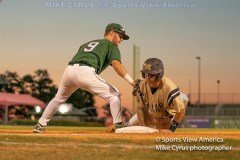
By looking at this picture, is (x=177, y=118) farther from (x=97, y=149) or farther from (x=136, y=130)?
(x=97, y=149)

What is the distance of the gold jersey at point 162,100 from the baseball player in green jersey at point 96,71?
0.31m

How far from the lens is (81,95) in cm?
10006

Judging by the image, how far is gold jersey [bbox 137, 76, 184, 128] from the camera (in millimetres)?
9143

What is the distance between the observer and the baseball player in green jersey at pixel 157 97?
9.12 meters

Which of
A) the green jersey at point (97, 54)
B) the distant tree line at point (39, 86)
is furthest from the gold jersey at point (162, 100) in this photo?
the distant tree line at point (39, 86)

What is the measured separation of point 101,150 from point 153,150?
2.16 feet

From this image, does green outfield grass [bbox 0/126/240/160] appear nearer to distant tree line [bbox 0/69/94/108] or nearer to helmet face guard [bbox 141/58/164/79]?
helmet face guard [bbox 141/58/164/79]

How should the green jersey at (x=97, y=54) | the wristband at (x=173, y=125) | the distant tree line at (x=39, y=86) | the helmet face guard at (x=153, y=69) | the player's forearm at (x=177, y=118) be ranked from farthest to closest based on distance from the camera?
the distant tree line at (x=39, y=86) < the green jersey at (x=97, y=54) < the wristband at (x=173, y=125) < the player's forearm at (x=177, y=118) < the helmet face guard at (x=153, y=69)

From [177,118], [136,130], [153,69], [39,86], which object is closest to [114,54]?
[153,69]

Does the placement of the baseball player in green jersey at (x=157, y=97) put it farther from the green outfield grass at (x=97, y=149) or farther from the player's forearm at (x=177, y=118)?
the green outfield grass at (x=97, y=149)

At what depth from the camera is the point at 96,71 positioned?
9.87 m

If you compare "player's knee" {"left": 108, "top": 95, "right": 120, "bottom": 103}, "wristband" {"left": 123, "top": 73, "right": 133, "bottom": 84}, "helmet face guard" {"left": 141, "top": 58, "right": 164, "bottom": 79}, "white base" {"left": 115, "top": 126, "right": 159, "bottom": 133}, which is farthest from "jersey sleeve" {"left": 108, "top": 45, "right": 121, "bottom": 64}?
"white base" {"left": 115, "top": 126, "right": 159, "bottom": 133}

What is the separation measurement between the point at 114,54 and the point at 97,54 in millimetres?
292

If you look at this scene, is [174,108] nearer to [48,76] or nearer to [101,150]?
[101,150]
